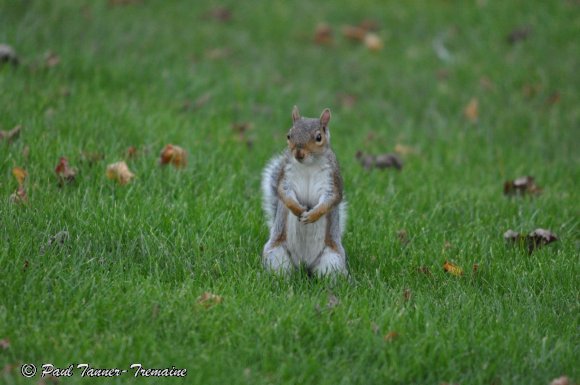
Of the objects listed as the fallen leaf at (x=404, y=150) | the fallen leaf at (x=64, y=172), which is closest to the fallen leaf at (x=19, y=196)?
the fallen leaf at (x=64, y=172)

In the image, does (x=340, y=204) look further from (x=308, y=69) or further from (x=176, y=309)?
(x=308, y=69)

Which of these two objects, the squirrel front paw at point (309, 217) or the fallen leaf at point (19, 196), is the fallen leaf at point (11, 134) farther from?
the squirrel front paw at point (309, 217)

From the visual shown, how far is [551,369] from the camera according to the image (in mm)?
3295

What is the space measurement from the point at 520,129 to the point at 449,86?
96 cm

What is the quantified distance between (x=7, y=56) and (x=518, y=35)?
5.06 metres

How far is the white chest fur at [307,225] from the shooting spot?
3.95 m

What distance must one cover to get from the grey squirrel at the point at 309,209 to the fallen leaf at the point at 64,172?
1.30m

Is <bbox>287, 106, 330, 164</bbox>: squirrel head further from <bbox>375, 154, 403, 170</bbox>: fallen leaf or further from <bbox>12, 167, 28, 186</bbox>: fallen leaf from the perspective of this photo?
<bbox>375, 154, 403, 170</bbox>: fallen leaf

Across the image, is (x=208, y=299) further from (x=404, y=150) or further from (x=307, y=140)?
(x=404, y=150)

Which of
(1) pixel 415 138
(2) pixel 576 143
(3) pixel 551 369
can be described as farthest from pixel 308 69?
(3) pixel 551 369

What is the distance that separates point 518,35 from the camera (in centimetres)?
833

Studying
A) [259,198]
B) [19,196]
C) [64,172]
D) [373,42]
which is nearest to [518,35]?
[373,42]

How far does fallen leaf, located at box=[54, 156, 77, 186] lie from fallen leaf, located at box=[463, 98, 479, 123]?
12.7 feet

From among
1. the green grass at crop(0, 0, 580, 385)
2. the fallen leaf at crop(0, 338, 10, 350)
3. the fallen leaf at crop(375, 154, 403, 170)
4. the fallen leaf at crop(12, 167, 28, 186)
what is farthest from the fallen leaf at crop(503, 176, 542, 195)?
the fallen leaf at crop(0, 338, 10, 350)
